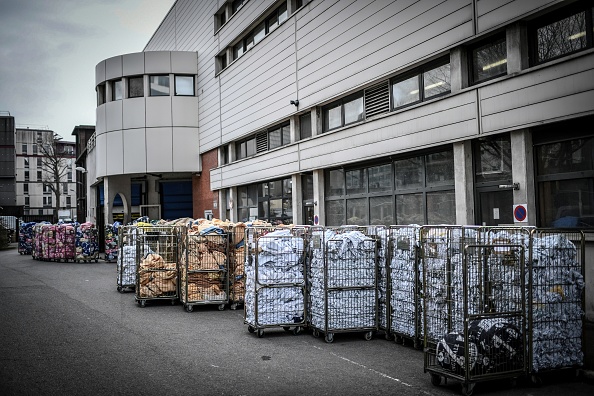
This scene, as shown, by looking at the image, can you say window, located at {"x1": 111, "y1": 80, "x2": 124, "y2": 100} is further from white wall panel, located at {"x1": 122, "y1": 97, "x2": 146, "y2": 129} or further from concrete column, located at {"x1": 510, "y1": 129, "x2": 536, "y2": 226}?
concrete column, located at {"x1": 510, "y1": 129, "x2": 536, "y2": 226}

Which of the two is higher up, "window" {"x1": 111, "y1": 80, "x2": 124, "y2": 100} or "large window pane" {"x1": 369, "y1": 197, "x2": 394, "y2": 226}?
"window" {"x1": 111, "y1": 80, "x2": 124, "y2": 100}

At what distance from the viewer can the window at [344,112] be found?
17531mm

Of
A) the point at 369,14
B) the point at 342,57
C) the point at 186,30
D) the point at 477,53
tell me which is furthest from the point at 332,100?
the point at 186,30

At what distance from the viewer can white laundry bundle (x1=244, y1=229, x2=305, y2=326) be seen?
9.49 m

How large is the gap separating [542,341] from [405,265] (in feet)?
8.32

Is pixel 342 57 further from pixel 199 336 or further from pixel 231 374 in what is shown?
pixel 231 374

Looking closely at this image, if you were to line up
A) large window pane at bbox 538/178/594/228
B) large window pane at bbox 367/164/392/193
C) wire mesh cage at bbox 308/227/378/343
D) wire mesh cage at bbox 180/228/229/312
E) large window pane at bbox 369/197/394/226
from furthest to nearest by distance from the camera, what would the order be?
large window pane at bbox 367/164/392/193 → large window pane at bbox 369/197/394/226 → wire mesh cage at bbox 180/228/229/312 → large window pane at bbox 538/178/594/228 → wire mesh cage at bbox 308/227/378/343

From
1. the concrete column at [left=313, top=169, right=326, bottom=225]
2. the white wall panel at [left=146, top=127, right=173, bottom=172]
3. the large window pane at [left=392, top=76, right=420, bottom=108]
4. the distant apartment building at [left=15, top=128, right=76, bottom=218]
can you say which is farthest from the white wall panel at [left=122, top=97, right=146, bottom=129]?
the distant apartment building at [left=15, top=128, right=76, bottom=218]

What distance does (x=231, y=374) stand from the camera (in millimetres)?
6957

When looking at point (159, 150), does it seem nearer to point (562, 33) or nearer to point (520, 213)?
point (520, 213)

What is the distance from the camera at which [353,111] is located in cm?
1784

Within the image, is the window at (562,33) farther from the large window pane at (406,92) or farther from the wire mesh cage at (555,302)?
the wire mesh cage at (555,302)

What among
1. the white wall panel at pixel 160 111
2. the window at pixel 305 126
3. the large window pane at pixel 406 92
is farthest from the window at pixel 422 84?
the white wall panel at pixel 160 111

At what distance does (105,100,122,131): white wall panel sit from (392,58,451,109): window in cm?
2263
